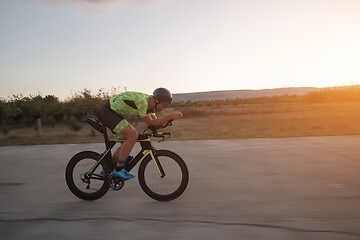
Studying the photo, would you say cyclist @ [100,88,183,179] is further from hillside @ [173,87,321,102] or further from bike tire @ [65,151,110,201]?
hillside @ [173,87,321,102]

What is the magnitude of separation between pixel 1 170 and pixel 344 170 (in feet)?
23.9

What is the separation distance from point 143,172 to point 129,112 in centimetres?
91

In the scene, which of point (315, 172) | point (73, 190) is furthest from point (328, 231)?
point (73, 190)

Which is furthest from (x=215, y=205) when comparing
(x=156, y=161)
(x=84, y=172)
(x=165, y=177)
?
(x=84, y=172)

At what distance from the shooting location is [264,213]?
13.1ft

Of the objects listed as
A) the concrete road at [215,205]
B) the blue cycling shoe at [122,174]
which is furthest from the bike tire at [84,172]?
the blue cycling shoe at [122,174]

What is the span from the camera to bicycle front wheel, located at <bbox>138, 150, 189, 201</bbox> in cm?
464

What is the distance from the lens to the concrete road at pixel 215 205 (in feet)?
11.5

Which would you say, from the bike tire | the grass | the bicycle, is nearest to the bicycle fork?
the bicycle

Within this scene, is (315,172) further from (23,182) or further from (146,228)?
(23,182)

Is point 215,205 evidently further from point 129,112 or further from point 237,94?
point 237,94

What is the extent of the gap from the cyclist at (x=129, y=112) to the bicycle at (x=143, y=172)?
13cm

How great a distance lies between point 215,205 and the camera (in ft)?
14.4

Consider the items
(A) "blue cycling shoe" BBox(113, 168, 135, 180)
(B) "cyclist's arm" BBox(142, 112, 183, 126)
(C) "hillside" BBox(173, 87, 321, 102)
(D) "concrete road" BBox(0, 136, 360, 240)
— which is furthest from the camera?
(C) "hillside" BBox(173, 87, 321, 102)
